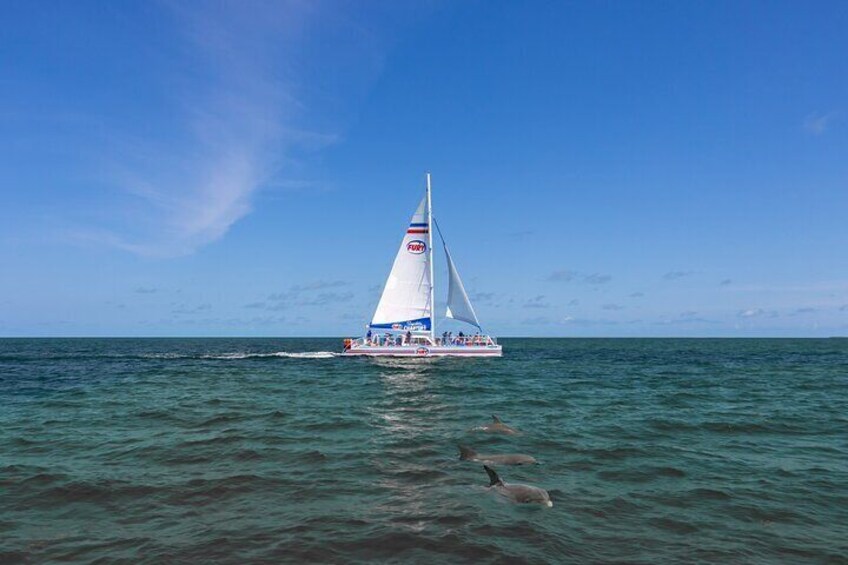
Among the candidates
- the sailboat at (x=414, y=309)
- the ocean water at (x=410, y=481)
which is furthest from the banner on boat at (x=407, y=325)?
the ocean water at (x=410, y=481)

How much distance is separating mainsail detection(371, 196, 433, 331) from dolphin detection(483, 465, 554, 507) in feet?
158

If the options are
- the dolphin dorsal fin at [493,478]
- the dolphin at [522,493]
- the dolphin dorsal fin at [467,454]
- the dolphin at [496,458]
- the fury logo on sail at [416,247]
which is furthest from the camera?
the fury logo on sail at [416,247]

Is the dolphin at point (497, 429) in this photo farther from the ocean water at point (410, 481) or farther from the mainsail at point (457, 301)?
the mainsail at point (457, 301)

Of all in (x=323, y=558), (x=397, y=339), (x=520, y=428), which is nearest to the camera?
(x=323, y=558)

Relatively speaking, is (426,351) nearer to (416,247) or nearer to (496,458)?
(416,247)

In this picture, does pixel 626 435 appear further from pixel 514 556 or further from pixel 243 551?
pixel 243 551

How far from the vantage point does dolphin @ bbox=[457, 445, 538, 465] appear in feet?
48.9

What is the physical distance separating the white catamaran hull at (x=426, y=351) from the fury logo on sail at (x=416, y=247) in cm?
1099

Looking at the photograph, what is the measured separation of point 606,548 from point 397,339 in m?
52.0

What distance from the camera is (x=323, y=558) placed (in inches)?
348

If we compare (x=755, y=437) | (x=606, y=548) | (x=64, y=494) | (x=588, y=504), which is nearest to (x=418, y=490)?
(x=588, y=504)

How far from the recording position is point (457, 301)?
6191 cm

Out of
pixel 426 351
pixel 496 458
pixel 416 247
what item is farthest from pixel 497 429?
pixel 416 247

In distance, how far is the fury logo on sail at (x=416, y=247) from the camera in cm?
6100
